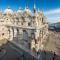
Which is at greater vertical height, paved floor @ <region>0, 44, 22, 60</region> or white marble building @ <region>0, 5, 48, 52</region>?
white marble building @ <region>0, 5, 48, 52</region>

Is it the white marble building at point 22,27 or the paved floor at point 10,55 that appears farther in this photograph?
the white marble building at point 22,27

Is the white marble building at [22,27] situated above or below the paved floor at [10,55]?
above

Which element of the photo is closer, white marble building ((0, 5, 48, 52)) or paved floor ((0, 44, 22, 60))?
paved floor ((0, 44, 22, 60))

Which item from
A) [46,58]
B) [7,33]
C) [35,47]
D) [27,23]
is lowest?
[46,58]

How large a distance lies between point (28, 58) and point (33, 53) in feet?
2.88

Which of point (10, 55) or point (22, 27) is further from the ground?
point (22, 27)

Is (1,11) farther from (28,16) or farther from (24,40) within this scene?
(24,40)

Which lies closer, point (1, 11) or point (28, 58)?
point (28, 58)

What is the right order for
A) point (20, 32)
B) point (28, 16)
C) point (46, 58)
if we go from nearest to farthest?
point (46, 58)
point (20, 32)
point (28, 16)

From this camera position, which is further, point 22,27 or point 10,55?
point 22,27

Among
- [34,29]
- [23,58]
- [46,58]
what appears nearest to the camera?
[23,58]

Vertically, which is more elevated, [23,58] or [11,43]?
[11,43]

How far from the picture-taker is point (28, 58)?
53.0 feet

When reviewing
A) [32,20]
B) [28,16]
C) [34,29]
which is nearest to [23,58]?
[34,29]
